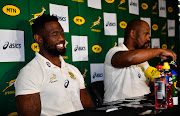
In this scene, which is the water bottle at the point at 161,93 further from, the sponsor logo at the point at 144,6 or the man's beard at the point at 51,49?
the sponsor logo at the point at 144,6

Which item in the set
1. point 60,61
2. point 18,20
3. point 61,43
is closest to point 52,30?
point 61,43

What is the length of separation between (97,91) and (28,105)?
74cm

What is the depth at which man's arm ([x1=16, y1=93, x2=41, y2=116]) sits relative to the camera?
1.41 metres

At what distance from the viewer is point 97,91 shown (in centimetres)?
199

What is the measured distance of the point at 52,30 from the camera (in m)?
1.83

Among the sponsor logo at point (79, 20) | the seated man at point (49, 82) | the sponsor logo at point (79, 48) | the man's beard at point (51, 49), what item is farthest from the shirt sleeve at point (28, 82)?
the sponsor logo at point (79, 20)

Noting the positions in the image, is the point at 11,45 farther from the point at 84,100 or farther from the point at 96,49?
the point at 96,49

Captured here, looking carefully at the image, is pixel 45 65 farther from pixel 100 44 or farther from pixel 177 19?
pixel 177 19

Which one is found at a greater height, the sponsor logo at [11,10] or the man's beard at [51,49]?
the sponsor logo at [11,10]

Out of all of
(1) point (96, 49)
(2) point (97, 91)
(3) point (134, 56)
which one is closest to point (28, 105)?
(2) point (97, 91)

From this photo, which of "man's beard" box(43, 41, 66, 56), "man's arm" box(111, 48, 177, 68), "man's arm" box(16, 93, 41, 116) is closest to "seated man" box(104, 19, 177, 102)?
"man's arm" box(111, 48, 177, 68)

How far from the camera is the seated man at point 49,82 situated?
56.5 inches

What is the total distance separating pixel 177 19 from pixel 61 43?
119 inches

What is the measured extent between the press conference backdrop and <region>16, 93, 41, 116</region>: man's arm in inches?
23.1
